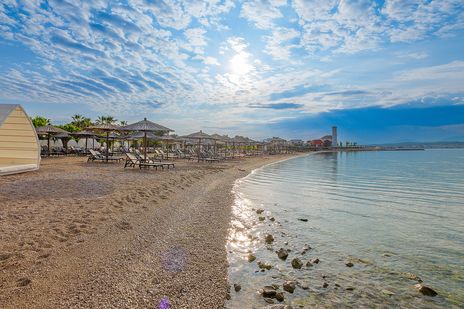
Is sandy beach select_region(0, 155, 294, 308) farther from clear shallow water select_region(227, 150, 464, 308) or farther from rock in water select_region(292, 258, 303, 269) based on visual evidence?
rock in water select_region(292, 258, 303, 269)


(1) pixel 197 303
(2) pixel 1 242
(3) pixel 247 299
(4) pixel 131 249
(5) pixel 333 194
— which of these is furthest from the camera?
(5) pixel 333 194

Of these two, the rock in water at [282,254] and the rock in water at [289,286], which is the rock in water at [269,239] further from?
the rock in water at [289,286]

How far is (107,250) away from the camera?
442cm

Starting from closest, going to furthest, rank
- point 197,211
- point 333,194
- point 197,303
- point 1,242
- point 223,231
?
point 197,303, point 1,242, point 223,231, point 197,211, point 333,194

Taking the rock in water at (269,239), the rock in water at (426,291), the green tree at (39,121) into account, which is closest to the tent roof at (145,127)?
the rock in water at (269,239)

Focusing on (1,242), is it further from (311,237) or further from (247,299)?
(311,237)

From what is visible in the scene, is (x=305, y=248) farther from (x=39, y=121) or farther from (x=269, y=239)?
(x=39, y=121)

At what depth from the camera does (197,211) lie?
763cm

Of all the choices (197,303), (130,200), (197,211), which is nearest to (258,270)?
(197,303)

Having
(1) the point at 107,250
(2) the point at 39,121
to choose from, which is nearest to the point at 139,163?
(1) the point at 107,250

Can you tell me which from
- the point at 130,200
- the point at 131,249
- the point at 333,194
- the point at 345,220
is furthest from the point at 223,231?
the point at 333,194

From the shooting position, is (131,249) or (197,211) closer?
(131,249)

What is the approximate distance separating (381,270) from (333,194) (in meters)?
7.96

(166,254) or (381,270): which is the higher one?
(166,254)
